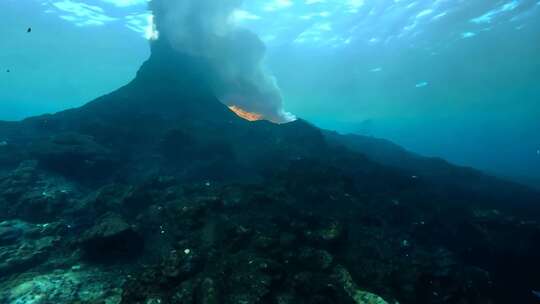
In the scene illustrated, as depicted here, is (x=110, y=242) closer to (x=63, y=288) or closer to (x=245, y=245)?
(x=63, y=288)

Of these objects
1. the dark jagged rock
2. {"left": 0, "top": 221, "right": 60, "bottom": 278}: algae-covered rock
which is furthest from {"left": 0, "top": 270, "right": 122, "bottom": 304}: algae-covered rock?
{"left": 0, "top": 221, "right": 60, "bottom": 278}: algae-covered rock

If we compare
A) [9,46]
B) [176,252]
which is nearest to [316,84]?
[9,46]

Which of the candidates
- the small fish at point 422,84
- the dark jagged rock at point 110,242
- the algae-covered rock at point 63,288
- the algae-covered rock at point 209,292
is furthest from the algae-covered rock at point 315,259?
the small fish at point 422,84

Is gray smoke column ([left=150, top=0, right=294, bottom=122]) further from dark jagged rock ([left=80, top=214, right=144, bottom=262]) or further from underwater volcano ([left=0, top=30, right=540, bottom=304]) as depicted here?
dark jagged rock ([left=80, top=214, right=144, bottom=262])

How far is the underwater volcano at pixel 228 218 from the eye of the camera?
649 centimetres

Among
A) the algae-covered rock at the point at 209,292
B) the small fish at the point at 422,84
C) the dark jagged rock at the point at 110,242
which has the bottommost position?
the dark jagged rock at the point at 110,242

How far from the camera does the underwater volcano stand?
6.49 meters

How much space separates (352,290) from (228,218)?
402 centimetres

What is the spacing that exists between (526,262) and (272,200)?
8.56 m

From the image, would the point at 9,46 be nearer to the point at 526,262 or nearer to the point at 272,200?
the point at 272,200

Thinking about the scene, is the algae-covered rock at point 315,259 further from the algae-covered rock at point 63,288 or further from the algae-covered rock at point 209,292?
the algae-covered rock at point 63,288

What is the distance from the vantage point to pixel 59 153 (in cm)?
1403

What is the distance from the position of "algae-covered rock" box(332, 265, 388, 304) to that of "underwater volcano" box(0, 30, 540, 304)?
5cm

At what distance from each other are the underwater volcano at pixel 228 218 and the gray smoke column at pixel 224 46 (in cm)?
338
